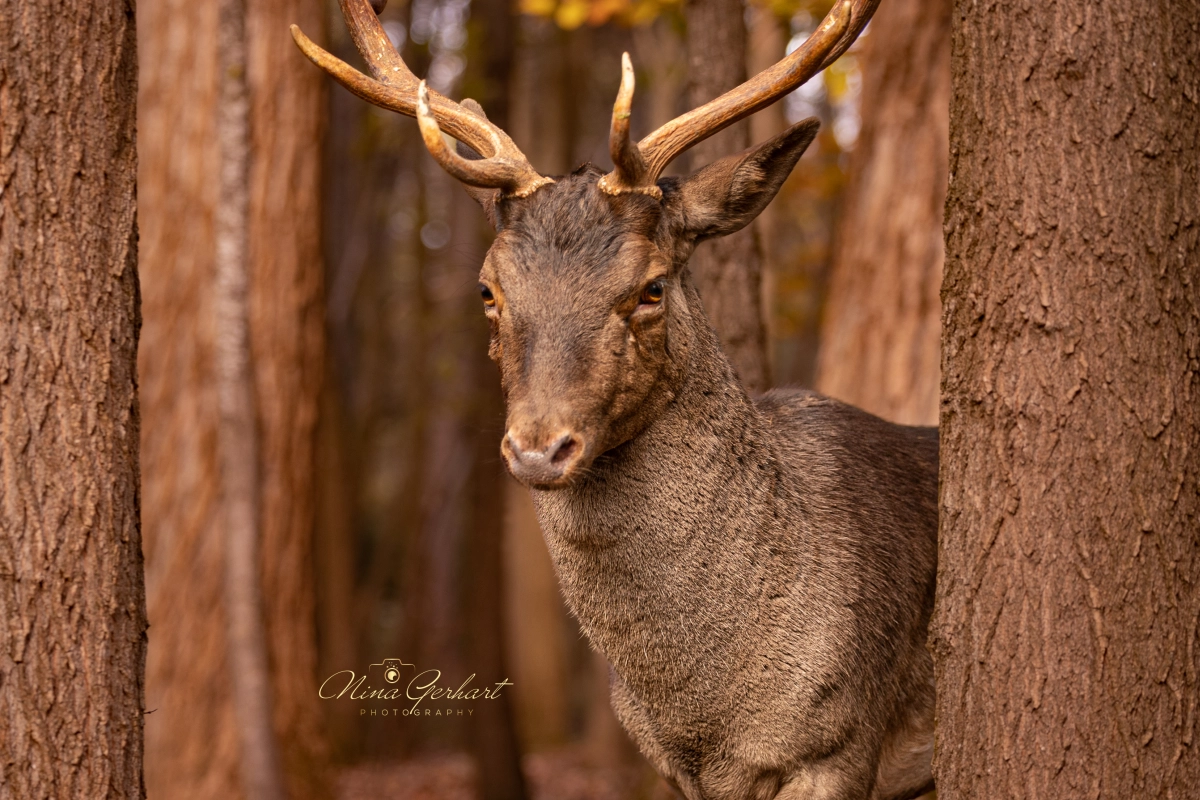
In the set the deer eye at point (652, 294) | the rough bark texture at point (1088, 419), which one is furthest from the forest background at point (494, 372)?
the deer eye at point (652, 294)

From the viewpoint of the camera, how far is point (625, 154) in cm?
413

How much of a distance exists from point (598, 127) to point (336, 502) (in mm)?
11782

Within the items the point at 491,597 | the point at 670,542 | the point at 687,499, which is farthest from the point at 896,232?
the point at 670,542

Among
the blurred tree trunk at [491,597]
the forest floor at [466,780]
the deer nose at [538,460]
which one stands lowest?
the forest floor at [466,780]

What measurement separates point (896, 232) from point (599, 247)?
15.7 feet

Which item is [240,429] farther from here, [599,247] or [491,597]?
[491,597]

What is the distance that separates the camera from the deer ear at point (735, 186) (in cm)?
453

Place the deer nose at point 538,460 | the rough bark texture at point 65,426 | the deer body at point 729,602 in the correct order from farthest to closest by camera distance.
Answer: the deer body at point 729,602, the rough bark texture at point 65,426, the deer nose at point 538,460

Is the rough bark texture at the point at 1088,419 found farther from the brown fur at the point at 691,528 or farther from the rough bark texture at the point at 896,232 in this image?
the rough bark texture at the point at 896,232

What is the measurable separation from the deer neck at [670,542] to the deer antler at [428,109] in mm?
929

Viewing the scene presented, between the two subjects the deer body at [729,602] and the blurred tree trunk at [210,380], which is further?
the blurred tree trunk at [210,380]

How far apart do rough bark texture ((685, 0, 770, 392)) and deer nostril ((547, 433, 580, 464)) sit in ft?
9.65

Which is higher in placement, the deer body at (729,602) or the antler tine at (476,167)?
the antler tine at (476,167)

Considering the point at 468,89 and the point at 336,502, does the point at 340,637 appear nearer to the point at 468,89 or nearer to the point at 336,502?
the point at 336,502
